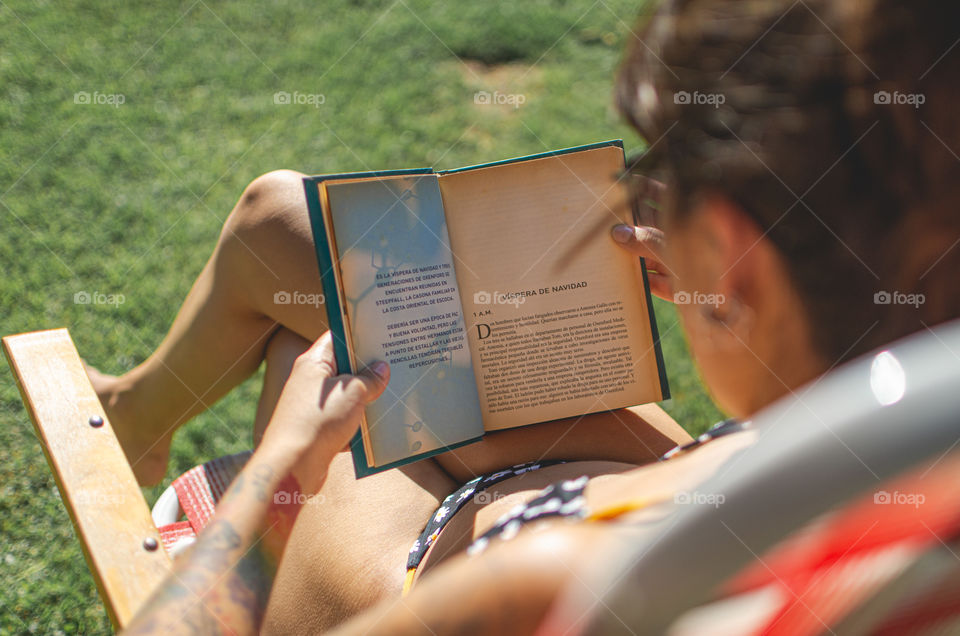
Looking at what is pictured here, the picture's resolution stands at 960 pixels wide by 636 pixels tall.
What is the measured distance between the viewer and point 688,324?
89cm

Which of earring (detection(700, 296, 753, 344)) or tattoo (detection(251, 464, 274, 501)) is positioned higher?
earring (detection(700, 296, 753, 344))

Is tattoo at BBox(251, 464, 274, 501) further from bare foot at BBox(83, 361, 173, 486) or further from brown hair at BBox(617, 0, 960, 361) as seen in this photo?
bare foot at BBox(83, 361, 173, 486)

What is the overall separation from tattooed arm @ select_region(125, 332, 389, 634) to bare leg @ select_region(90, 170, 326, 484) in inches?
13.7

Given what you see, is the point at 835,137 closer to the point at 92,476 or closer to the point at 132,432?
the point at 92,476

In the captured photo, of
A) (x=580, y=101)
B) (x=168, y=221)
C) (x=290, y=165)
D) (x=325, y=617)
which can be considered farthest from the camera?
(x=580, y=101)

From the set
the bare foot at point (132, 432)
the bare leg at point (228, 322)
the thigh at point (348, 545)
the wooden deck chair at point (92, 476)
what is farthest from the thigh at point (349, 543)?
the bare foot at point (132, 432)

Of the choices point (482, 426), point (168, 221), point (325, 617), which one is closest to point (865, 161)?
point (482, 426)

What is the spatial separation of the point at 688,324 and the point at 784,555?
0.32 meters

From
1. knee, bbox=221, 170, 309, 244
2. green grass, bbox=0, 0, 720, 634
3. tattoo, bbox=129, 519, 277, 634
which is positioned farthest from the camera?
green grass, bbox=0, 0, 720, 634

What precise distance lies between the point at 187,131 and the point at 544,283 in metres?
2.19

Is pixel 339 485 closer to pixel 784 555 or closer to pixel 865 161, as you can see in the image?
pixel 784 555

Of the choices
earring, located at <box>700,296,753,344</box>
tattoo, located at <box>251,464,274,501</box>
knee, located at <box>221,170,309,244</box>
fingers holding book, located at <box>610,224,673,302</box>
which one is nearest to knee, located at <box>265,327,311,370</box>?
knee, located at <box>221,170,309,244</box>

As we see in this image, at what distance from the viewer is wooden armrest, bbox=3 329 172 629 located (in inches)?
37.8

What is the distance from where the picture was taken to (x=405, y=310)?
3.84ft
